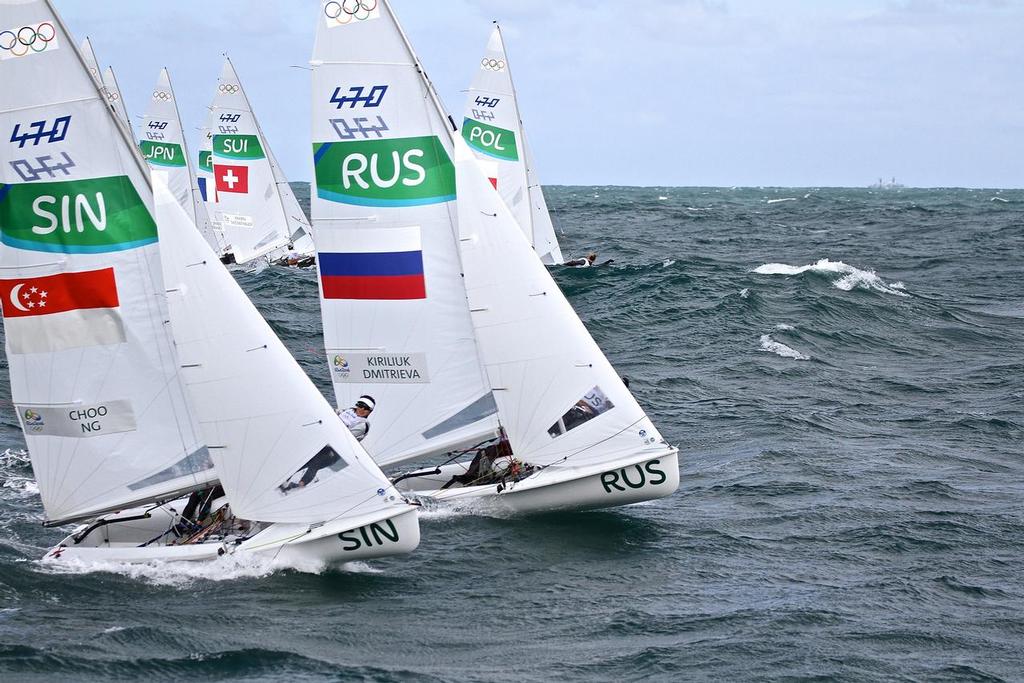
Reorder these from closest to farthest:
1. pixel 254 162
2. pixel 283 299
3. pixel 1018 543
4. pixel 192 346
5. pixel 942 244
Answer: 1. pixel 192 346
2. pixel 1018 543
3. pixel 283 299
4. pixel 254 162
5. pixel 942 244

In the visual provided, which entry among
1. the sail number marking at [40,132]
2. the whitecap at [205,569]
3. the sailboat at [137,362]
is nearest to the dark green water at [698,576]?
the whitecap at [205,569]

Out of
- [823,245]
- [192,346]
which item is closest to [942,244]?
[823,245]

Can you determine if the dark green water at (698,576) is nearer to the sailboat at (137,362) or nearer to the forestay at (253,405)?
the sailboat at (137,362)

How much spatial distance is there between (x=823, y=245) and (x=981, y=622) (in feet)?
138

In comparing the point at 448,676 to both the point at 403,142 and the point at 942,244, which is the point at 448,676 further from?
the point at 942,244

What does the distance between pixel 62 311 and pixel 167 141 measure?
37.5 m

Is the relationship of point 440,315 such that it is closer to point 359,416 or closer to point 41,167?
point 359,416

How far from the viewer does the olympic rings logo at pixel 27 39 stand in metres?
14.2

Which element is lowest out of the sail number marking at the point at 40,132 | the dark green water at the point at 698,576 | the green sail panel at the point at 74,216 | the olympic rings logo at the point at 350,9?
the dark green water at the point at 698,576

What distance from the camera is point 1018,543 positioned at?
53.5ft

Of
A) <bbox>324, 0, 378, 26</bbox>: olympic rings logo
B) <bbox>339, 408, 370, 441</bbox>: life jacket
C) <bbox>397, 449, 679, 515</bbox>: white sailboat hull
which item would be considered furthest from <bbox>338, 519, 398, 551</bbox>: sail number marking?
<bbox>324, 0, 378, 26</bbox>: olympic rings logo

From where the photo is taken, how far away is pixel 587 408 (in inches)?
675

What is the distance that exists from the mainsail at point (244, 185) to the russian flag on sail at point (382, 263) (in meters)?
32.1

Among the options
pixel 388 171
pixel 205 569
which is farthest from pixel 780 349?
pixel 205 569
